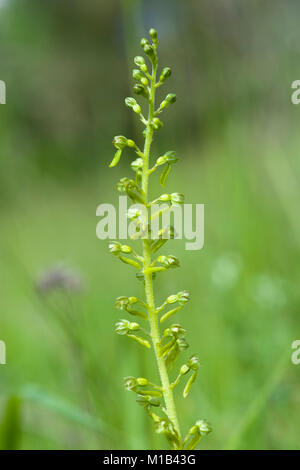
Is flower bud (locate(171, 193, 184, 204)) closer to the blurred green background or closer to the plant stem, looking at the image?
the plant stem

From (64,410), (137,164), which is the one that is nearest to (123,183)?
(137,164)

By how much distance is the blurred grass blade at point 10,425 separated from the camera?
1285 mm

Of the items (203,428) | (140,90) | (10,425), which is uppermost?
(140,90)

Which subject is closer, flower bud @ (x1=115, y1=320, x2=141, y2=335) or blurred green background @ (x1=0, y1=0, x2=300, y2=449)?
flower bud @ (x1=115, y1=320, x2=141, y2=335)

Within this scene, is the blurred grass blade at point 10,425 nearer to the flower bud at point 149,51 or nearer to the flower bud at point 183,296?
the flower bud at point 183,296

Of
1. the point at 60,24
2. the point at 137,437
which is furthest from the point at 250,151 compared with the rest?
the point at 60,24

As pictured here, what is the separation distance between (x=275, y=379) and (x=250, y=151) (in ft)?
7.17

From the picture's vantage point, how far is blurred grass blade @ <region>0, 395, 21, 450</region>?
4.22 feet

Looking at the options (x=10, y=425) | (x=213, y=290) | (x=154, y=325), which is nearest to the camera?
(x=154, y=325)

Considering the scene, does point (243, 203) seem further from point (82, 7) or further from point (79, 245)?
point (82, 7)

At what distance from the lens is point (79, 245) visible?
6.14 meters

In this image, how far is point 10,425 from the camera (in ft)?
4.25

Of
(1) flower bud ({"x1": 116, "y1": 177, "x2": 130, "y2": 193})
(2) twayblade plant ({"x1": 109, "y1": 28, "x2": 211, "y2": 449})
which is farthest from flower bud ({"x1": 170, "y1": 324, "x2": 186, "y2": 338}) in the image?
(1) flower bud ({"x1": 116, "y1": 177, "x2": 130, "y2": 193})

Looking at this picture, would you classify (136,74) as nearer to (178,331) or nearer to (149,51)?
(149,51)
